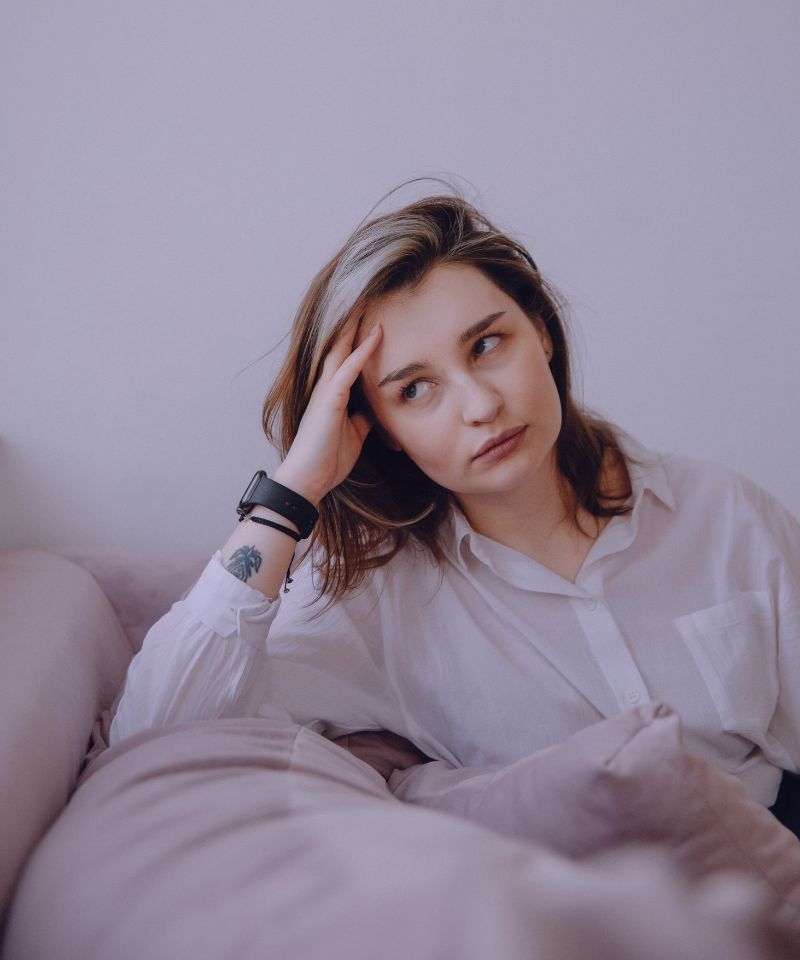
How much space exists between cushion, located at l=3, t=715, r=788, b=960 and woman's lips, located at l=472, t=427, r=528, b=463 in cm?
44

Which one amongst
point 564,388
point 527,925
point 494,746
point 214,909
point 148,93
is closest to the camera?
point 527,925

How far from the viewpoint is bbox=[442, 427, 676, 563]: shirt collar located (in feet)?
4.10

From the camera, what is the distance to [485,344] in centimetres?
114

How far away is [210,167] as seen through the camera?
1.55 m

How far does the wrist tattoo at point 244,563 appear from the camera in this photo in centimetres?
111

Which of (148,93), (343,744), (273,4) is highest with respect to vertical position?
(273,4)

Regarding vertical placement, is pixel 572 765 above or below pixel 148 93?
below

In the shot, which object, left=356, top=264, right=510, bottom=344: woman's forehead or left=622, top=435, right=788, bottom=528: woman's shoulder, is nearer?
left=356, top=264, right=510, bottom=344: woman's forehead

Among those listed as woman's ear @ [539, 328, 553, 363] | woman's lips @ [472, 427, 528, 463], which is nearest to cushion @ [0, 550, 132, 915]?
woman's lips @ [472, 427, 528, 463]

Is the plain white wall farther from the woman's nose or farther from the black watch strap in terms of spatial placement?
the woman's nose

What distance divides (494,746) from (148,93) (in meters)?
1.24

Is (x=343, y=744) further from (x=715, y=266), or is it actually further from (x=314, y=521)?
(x=715, y=266)

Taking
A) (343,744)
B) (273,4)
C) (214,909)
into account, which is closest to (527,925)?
(214,909)

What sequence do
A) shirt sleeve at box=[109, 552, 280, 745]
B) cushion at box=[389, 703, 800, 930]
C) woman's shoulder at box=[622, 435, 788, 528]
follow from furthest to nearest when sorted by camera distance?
woman's shoulder at box=[622, 435, 788, 528] < shirt sleeve at box=[109, 552, 280, 745] < cushion at box=[389, 703, 800, 930]
